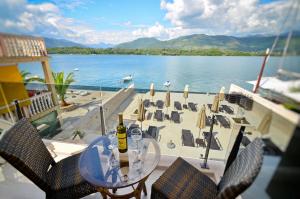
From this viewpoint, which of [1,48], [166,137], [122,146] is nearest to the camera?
[122,146]

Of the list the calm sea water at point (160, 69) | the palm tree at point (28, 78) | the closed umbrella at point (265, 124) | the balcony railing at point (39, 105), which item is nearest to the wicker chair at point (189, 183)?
the closed umbrella at point (265, 124)

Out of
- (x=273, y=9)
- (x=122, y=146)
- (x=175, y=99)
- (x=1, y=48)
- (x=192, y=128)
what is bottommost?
(x=192, y=128)

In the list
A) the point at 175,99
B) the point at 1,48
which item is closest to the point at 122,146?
the point at 1,48

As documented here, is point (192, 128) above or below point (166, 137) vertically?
above

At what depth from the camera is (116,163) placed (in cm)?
126

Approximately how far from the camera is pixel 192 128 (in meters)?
6.25

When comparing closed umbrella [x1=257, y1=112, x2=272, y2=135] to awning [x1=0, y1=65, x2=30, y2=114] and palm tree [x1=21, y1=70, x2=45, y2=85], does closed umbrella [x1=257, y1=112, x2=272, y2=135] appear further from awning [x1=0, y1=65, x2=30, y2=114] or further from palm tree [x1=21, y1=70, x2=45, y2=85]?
palm tree [x1=21, y1=70, x2=45, y2=85]

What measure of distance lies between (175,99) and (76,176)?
181 inches

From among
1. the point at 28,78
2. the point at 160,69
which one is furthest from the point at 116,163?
the point at 160,69

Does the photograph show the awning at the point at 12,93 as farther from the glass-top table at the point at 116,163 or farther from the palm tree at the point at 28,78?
the glass-top table at the point at 116,163

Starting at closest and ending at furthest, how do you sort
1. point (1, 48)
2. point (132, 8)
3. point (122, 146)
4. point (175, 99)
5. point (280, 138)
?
point (280, 138) → point (122, 146) → point (1, 48) → point (132, 8) → point (175, 99)

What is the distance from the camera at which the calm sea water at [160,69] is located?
507cm

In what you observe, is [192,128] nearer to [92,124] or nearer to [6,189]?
[92,124]

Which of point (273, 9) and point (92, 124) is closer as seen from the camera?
point (273, 9)
